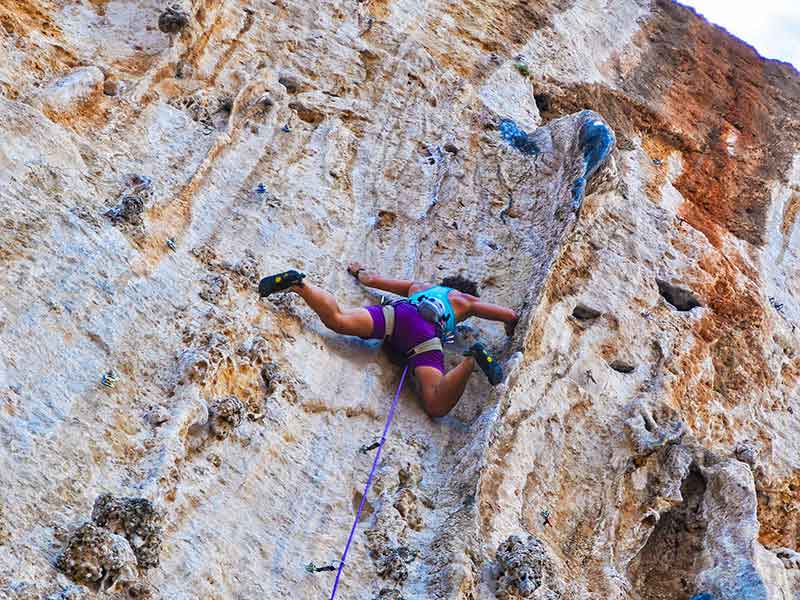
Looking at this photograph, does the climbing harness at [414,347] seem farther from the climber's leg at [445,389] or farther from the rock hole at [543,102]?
the rock hole at [543,102]

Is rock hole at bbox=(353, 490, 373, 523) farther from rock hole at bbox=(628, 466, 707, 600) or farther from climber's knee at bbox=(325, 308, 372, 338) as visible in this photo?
rock hole at bbox=(628, 466, 707, 600)

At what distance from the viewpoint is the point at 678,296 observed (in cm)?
732

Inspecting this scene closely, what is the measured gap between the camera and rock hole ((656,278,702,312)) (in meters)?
7.29

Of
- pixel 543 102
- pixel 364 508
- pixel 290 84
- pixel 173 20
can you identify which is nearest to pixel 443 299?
pixel 364 508

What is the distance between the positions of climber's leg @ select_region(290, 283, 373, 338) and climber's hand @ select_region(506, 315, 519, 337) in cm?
91

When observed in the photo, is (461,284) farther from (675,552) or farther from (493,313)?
(675,552)

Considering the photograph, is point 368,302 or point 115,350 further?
point 368,302

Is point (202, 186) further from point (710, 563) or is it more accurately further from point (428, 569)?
point (710, 563)

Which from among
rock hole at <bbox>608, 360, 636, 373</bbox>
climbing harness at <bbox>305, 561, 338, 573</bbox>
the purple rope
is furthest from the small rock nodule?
climbing harness at <bbox>305, 561, 338, 573</bbox>

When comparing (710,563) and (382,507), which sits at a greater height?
(710,563)

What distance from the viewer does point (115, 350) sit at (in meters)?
4.84

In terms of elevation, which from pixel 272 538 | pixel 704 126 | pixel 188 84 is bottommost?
pixel 272 538

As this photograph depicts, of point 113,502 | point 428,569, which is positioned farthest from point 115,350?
point 428,569

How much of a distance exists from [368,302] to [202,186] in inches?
49.7
